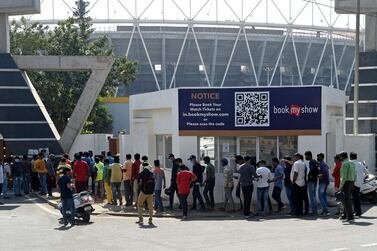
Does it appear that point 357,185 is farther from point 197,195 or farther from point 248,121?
point 197,195

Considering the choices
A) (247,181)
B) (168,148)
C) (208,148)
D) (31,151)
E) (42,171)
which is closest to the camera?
(247,181)

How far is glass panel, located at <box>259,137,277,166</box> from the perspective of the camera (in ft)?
→ 63.7

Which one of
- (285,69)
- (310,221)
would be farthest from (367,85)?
(285,69)

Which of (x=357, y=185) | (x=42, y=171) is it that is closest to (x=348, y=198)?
(x=357, y=185)

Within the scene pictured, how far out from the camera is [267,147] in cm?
1945

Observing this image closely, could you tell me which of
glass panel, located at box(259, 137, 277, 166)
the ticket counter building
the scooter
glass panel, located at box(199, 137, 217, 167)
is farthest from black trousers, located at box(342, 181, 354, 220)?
the scooter

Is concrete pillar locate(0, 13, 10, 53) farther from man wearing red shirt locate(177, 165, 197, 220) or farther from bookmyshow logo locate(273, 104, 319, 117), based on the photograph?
man wearing red shirt locate(177, 165, 197, 220)

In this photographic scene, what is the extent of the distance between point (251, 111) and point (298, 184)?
10.4 feet

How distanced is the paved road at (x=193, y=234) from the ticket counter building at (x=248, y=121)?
3046mm

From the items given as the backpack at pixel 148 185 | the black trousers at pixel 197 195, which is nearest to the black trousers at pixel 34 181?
the black trousers at pixel 197 195

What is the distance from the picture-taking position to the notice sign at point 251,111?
61.7ft

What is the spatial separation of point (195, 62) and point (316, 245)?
65.5 m

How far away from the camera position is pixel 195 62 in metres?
77.1

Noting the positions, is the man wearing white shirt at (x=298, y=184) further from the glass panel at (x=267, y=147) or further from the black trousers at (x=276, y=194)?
the glass panel at (x=267, y=147)
